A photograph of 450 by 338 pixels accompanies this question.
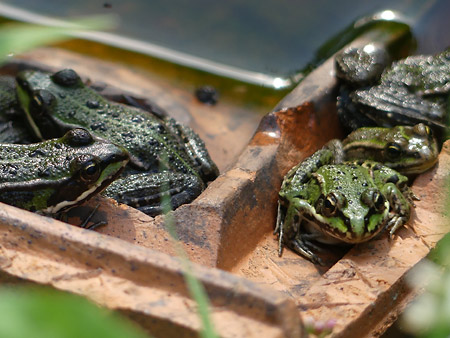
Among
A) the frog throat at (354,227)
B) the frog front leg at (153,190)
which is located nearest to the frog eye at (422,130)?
the frog throat at (354,227)

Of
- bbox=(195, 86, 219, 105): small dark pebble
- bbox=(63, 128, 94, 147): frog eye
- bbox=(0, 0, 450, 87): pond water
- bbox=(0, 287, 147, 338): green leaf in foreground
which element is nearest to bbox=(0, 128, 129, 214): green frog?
bbox=(63, 128, 94, 147): frog eye

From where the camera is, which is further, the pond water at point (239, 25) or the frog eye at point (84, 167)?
the pond water at point (239, 25)

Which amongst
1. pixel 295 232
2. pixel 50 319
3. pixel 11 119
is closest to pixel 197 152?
pixel 295 232

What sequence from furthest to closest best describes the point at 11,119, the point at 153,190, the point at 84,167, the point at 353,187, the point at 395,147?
1. the point at 11,119
2. the point at 395,147
3. the point at 153,190
4. the point at 353,187
5. the point at 84,167

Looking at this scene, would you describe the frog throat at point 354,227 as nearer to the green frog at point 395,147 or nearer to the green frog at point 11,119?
the green frog at point 395,147

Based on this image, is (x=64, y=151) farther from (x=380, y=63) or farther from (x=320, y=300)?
(x=380, y=63)

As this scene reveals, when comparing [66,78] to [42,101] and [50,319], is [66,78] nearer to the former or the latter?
[42,101]
